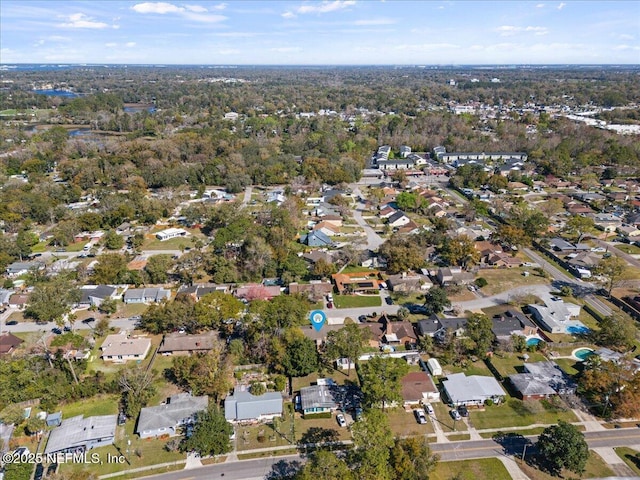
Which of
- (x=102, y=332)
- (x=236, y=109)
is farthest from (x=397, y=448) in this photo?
(x=236, y=109)

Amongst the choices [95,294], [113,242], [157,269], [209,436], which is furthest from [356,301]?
[113,242]

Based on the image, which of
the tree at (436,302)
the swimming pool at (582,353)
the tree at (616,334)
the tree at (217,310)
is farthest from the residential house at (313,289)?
the tree at (616,334)

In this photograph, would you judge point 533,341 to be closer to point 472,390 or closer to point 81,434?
point 472,390

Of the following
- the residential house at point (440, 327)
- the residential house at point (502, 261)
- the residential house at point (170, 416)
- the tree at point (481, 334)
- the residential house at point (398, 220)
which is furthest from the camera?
the residential house at point (398, 220)

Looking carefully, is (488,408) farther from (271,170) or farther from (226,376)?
(271,170)

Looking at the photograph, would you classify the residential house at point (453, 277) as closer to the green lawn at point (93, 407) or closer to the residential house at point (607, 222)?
the residential house at point (607, 222)

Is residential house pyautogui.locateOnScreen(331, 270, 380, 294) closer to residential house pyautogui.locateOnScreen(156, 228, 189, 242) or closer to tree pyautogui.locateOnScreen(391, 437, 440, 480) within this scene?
tree pyautogui.locateOnScreen(391, 437, 440, 480)

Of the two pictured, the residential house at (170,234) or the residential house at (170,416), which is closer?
the residential house at (170,416)
